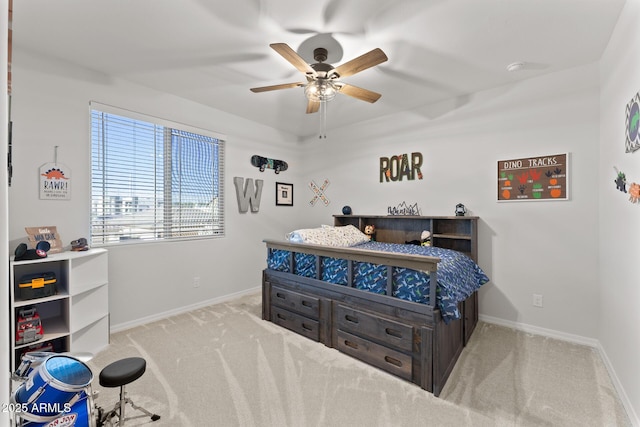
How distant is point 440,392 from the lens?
1870 millimetres

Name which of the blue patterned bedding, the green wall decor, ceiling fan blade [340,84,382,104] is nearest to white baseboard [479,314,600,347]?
the blue patterned bedding

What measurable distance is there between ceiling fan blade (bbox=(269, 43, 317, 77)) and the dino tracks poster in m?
2.26

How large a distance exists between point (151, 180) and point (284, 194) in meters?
1.98

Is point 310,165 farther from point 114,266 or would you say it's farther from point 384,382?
point 384,382

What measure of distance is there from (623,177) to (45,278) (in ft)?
13.9

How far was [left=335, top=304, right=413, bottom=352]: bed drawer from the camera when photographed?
199cm

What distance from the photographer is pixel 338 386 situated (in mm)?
1932

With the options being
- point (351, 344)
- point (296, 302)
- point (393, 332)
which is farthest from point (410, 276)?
point (296, 302)

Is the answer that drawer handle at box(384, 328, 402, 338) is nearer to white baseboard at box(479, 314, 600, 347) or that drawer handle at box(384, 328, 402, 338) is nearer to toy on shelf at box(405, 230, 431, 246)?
toy on shelf at box(405, 230, 431, 246)

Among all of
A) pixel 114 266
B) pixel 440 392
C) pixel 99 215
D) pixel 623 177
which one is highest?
pixel 623 177

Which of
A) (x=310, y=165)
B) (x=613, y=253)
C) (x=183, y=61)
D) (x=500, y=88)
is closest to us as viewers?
(x=613, y=253)

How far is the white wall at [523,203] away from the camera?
2.57 metres

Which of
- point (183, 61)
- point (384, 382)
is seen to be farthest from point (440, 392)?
point (183, 61)

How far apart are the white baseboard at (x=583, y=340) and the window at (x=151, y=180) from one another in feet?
11.5
